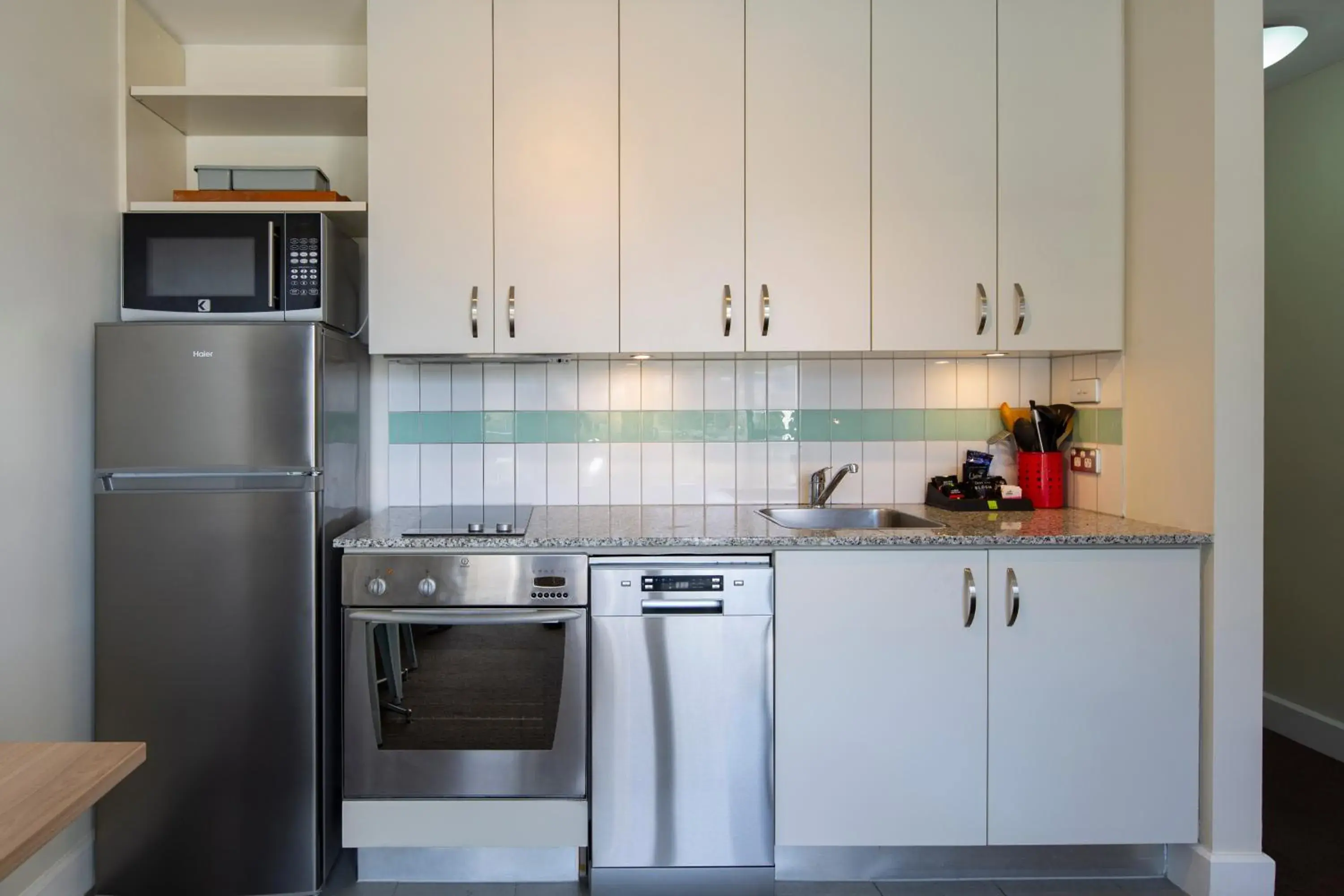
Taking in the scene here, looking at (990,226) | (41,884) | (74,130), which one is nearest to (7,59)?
(74,130)

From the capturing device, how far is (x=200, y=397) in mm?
2012

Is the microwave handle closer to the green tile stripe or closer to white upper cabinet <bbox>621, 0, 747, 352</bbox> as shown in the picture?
the green tile stripe

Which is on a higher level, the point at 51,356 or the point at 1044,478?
the point at 51,356

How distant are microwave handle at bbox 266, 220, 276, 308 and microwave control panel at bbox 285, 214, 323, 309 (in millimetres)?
29

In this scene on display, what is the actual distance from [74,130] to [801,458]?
2.22 m

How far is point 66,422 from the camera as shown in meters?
2.00

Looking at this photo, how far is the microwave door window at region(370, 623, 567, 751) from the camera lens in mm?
2041

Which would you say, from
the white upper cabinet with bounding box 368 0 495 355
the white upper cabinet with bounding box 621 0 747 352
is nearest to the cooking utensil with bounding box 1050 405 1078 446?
the white upper cabinet with bounding box 621 0 747 352

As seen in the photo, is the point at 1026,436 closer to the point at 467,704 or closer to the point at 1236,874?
the point at 1236,874

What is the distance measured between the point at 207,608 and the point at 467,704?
682mm

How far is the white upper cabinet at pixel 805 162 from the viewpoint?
2.31 meters

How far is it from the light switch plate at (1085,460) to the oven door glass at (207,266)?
238 cm

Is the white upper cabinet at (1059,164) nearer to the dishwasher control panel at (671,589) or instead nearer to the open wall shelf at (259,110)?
the dishwasher control panel at (671,589)

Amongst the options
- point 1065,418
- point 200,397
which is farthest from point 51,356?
point 1065,418
